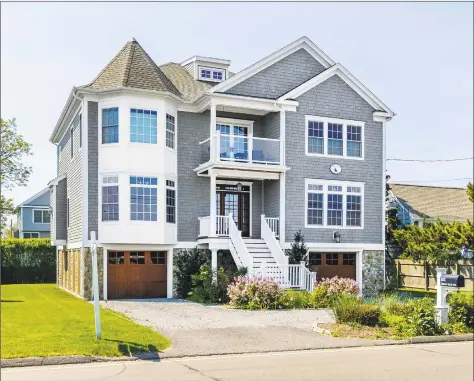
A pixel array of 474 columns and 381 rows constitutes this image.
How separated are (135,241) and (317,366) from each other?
12.7 meters

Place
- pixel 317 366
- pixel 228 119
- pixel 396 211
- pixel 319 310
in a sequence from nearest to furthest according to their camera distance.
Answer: pixel 317 366 < pixel 319 310 < pixel 228 119 < pixel 396 211

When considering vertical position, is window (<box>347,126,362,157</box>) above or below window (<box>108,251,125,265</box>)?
Answer: above

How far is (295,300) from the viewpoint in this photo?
19.6 m

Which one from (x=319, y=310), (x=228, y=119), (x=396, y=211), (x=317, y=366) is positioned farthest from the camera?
(x=396, y=211)

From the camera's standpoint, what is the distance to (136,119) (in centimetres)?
2233

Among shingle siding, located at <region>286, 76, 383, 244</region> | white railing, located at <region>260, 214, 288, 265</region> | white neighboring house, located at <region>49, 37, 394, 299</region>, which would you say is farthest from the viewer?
shingle siding, located at <region>286, 76, 383, 244</region>

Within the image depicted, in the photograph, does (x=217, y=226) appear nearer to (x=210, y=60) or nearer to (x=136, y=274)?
(x=136, y=274)

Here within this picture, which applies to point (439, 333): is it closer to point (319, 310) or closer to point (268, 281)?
point (319, 310)

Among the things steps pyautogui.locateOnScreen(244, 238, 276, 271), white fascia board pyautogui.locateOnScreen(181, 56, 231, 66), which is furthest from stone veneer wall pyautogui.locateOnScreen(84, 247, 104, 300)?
white fascia board pyautogui.locateOnScreen(181, 56, 231, 66)

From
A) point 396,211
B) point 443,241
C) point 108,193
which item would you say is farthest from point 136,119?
point 396,211

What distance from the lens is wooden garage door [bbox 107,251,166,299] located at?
22.4m

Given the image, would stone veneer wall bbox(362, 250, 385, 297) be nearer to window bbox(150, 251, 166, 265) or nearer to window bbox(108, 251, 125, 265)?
window bbox(150, 251, 166, 265)

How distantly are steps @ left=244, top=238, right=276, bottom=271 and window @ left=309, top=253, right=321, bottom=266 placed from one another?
269 centimetres

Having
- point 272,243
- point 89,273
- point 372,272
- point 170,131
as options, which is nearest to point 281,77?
point 170,131
